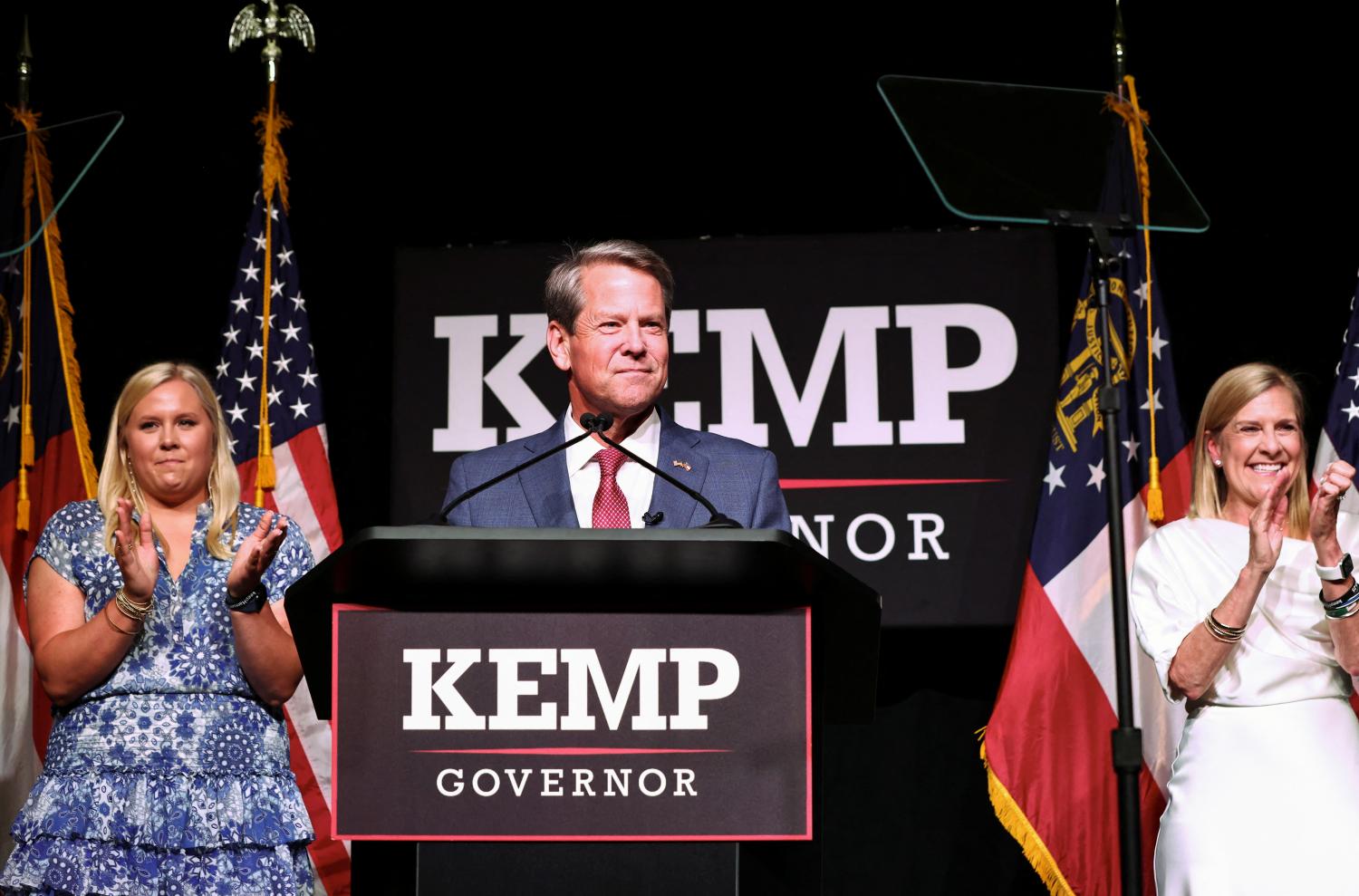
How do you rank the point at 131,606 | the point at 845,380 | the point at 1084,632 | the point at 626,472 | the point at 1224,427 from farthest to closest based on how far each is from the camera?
the point at 845,380 → the point at 1084,632 → the point at 1224,427 → the point at 131,606 → the point at 626,472

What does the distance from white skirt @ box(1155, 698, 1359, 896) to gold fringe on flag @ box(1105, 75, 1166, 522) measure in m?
0.89

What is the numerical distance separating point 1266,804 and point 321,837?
2375 mm

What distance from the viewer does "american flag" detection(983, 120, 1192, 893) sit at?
3791 millimetres

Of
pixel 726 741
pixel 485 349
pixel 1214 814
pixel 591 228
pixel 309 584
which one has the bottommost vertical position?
pixel 1214 814

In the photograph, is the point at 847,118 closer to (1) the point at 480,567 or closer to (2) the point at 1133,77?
(2) the point at 1133,77

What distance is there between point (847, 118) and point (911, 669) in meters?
1.59

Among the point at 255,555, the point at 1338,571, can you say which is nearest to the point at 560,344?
the point at 255,555

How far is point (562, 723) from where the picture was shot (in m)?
1.64

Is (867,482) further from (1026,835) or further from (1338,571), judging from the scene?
(1338,571)

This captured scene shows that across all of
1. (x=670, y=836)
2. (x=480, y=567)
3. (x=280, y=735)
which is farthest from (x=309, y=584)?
(x=280, y=735)

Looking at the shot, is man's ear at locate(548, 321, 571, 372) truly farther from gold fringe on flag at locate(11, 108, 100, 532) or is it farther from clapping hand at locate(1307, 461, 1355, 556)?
gold fringe on flag at locate(11, 108, 100, 532)

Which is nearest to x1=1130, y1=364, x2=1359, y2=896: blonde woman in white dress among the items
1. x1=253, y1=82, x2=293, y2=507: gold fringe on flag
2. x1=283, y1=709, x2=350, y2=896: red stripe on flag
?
x1=283, y1=709, x2=350, y2=896: red stripe on flag

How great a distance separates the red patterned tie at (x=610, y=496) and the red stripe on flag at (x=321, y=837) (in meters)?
2.02

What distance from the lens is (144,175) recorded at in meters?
4.68
